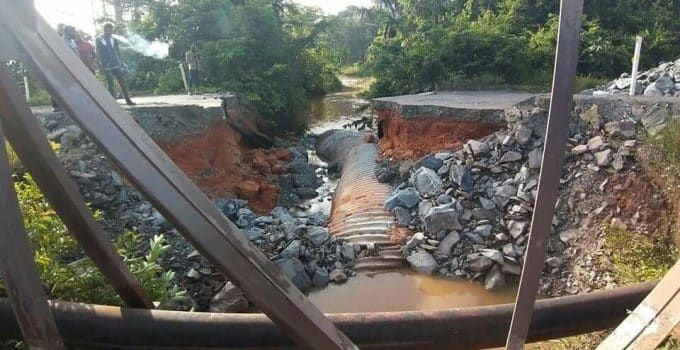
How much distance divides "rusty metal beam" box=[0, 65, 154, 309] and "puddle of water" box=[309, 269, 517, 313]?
3639 mm

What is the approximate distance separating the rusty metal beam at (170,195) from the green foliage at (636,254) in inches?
156

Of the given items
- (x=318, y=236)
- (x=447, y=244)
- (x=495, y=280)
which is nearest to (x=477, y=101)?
(x=447, y=244)

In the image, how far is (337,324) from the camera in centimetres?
183

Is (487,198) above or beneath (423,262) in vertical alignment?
above

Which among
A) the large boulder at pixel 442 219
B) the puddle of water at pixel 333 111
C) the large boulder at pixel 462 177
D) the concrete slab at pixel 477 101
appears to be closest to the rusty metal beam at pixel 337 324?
the large boulder at pixel 442 219

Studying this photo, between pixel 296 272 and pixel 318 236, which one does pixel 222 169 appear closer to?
pixel 318 236

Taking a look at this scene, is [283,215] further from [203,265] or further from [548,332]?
[548,332]

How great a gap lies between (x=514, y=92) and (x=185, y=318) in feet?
33.1

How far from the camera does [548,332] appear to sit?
1.92 m

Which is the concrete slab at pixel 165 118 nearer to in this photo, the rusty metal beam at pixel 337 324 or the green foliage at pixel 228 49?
the green foliage at pixel 228 49

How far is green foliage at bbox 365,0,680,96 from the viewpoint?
1249cm

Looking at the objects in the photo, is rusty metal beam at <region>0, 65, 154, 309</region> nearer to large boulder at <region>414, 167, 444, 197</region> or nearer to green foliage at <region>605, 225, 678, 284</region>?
green foliage at <region>605, 225, 678, 284</region>

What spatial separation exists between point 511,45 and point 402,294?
9546 mm

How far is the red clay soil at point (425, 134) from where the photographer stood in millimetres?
7629
